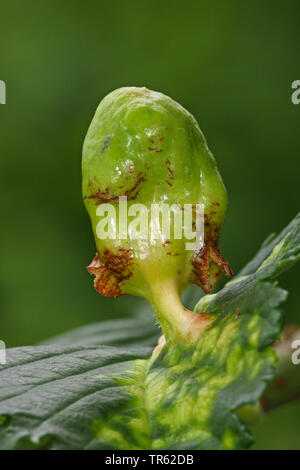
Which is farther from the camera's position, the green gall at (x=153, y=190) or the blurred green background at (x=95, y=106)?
the blurred green background at (x=95, y=106)

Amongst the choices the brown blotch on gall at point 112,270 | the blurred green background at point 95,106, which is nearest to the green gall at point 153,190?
the brown blotch on gall at point 112,270

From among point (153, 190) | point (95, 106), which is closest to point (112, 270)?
point (153, 190)

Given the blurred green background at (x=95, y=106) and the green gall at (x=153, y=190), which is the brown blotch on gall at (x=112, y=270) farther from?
the blurred green background at (x=95, y=106)

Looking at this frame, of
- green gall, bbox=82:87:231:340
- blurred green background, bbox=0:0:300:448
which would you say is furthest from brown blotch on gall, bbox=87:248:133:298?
blurred green background, bbox=0:0:300:448

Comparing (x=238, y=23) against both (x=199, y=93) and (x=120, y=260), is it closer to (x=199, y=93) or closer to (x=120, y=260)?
(x=199, y=93)

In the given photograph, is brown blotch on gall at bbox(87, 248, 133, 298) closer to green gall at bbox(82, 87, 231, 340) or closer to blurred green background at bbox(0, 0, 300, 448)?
green gall at bbox(82, 87, 231, 340)

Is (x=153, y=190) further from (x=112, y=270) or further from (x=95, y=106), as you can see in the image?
(x=95, y=106)
